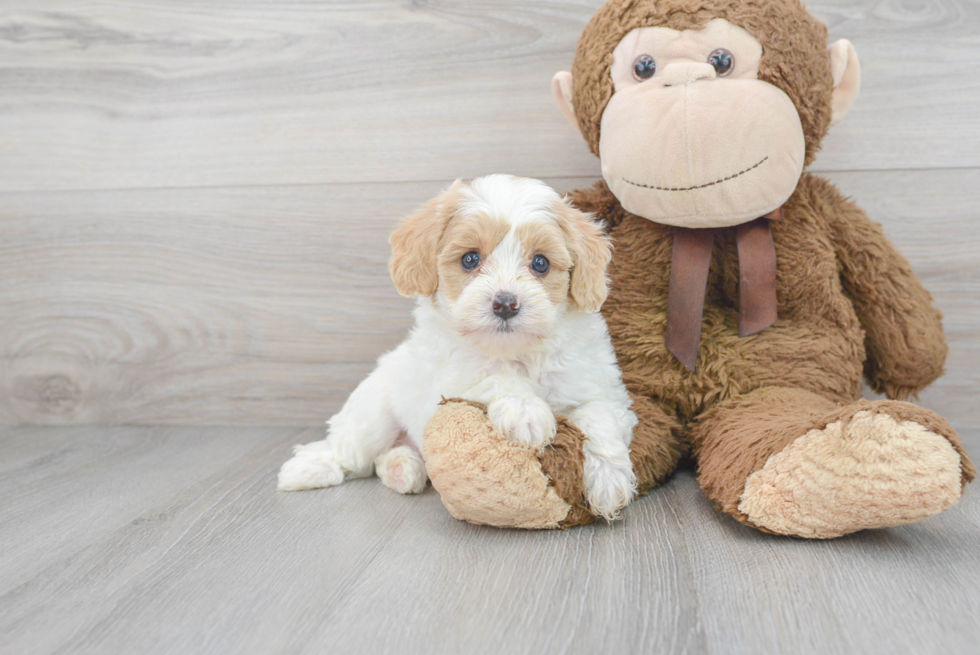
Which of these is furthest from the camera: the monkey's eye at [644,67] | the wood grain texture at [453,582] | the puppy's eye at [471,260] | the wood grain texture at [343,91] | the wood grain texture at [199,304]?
the wood grain texture at [199,304]

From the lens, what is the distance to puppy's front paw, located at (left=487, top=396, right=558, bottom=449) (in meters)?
1.06

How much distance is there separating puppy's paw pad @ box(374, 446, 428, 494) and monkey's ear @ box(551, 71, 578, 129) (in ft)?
2.35

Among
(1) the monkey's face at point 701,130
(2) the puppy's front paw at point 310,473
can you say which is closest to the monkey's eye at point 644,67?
(1) the monkey's face at point 701,130

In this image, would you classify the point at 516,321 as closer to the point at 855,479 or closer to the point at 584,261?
the point at 584,261

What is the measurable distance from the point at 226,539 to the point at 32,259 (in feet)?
3.80

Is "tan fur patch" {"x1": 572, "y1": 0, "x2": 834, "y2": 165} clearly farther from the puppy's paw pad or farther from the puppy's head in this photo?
the puppy's paw pad

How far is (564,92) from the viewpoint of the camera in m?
1.44

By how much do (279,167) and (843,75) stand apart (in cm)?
121

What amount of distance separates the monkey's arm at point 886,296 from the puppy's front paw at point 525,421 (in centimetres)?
71

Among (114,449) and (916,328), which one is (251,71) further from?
(916,328)

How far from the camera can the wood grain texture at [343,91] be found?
154 cm

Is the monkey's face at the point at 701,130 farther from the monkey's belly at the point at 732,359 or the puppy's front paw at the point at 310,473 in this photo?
the puppy's front paw at the point at 310,473

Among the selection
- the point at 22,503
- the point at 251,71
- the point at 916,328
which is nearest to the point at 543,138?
the point at 251,71

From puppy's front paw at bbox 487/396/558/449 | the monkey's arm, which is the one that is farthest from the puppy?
the monkey's arm
